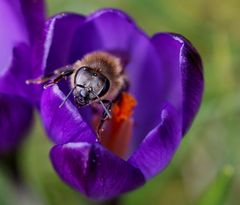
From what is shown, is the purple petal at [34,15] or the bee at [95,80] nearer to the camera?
the bee at [95,80]

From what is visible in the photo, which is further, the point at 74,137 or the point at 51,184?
the point at 51,184

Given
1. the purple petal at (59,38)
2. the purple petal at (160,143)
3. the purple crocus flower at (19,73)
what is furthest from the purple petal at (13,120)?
the purple petal at (160,143)

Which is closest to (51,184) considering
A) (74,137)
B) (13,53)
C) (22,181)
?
(22,181)

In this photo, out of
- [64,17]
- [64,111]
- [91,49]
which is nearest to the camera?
[64,111]

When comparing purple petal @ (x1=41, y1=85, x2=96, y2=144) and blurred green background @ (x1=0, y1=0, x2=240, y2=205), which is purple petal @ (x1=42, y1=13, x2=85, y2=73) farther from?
blurred green background @ (x1=0, y1=0, x2=240, y2=205)

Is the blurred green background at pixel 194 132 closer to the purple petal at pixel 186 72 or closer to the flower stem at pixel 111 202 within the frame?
the flower stem at pixel 111 202

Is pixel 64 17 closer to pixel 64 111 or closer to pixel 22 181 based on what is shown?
pixel 64 111
